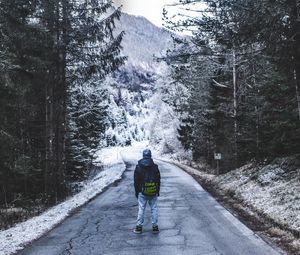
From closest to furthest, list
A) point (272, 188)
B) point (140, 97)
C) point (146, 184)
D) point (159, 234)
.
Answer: point (159, 234), point (146, 184), point (272, 188), point (140, 97)

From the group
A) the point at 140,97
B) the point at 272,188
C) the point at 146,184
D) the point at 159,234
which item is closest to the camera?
the point at 159,234

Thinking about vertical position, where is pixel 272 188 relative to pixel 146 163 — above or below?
below

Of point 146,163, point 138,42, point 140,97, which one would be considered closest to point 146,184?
point 146,163

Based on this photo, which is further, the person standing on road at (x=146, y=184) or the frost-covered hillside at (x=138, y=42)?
the frost-covered hillside at (x=138, y=42)

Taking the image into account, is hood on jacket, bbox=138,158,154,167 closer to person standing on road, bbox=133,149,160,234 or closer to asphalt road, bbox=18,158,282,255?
person standing on road, bbox=133,149,160,234

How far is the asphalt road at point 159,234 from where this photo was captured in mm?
8883

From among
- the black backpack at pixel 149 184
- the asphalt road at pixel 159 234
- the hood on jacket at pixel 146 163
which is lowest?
the asphalt road at pixel 159 234

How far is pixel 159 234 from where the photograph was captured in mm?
10367

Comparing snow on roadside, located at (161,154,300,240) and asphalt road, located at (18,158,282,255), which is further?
snow on roadside, located at (161,154,300,240)

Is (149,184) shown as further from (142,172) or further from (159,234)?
(159,234)

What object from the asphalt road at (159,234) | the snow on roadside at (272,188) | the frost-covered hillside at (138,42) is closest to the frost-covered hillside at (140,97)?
Answer: the frost-covered hillside at (138,42)

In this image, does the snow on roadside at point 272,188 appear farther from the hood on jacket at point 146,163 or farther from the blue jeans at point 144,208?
the hood on jacket at point 146,163

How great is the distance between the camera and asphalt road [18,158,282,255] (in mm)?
8883

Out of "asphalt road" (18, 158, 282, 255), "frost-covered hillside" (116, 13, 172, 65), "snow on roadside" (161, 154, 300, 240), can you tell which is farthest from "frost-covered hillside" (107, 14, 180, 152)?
"asphalt road" (18, 158, 282, 255)
